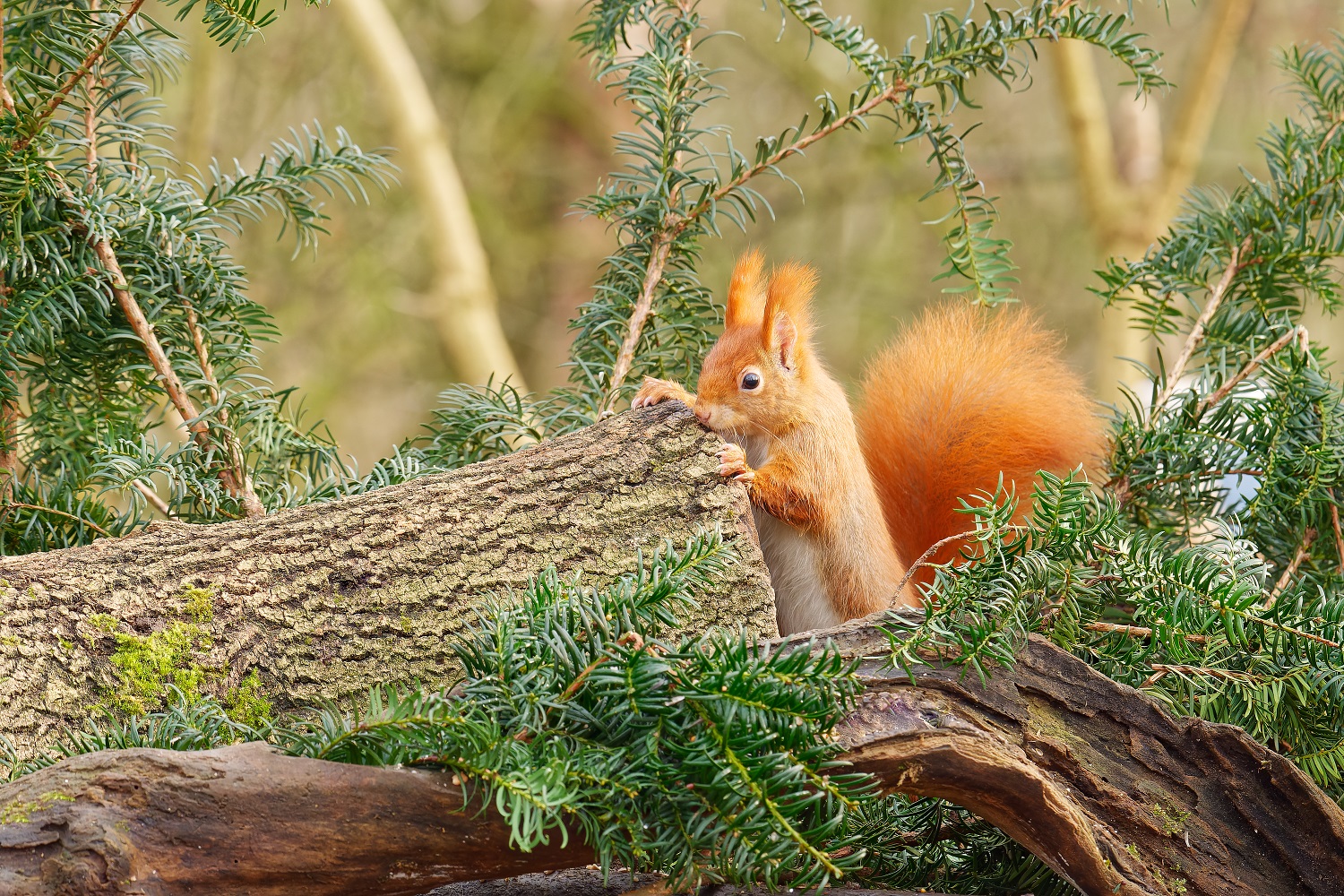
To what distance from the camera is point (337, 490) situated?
112 centimetres

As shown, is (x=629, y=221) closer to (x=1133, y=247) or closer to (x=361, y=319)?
(x=1133, y=247)

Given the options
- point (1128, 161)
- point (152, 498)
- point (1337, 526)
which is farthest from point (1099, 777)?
point (1128, 161)

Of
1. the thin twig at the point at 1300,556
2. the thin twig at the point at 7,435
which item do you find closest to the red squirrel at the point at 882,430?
the thin twig at the point at 1300,556

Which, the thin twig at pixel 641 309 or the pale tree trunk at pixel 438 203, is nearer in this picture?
the thin twig at pixel 641 309

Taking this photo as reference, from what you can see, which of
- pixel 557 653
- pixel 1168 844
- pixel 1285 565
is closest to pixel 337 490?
pixel 557 653

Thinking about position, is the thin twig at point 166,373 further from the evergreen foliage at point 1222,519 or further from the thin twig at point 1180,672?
the thin twig at point 1180,672

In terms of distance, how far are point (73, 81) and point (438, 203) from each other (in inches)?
97.5

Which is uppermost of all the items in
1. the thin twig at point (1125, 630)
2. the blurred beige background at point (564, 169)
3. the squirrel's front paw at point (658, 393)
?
the blurred beige background at point (564, 169)

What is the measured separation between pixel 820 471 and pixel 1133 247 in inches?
95.7

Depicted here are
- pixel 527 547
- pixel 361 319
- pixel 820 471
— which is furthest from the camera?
pixel 361 319

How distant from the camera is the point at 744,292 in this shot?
1288 mm

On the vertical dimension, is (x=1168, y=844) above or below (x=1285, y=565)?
below

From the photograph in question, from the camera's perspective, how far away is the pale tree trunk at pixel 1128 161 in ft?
9.93

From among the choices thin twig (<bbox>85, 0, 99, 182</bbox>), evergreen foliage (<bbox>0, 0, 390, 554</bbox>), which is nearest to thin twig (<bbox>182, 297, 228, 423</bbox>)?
evergreen foliage (<bbox>0, 0, 390, 554</bbox>)
